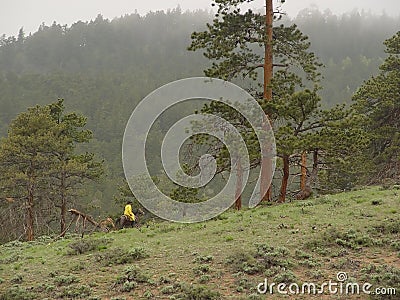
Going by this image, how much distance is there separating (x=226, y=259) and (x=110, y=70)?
15587 cm

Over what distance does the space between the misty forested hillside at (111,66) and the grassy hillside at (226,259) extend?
58.5 metres

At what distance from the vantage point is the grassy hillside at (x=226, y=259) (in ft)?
30.4

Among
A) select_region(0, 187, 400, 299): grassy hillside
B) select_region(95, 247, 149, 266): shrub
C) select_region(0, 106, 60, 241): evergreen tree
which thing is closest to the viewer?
select_region(0, 187, 400, 299): grassy hillside

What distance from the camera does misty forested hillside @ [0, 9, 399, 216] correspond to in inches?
4052

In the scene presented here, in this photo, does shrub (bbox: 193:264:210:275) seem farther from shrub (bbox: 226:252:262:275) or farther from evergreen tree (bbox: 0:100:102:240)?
evergreen tree (bbox: 0:100:102:240)

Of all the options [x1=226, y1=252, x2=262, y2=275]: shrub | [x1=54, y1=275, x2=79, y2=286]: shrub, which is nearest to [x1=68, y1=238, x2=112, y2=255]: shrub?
[x1=54, y1=275, x2=79, y2=286]: shrub

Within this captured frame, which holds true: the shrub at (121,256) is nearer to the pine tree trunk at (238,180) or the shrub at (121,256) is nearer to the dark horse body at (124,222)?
the dark horse body at (124,222)

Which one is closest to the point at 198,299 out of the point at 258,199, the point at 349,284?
the point at 349,284

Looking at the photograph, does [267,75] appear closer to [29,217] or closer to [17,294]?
[17,294]

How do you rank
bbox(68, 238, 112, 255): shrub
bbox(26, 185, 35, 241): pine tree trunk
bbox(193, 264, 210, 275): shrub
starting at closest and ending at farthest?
1. bbox(193, 264, 210, 275): shrub
2. bbox(68, 238, 112, 255): shrub
3. bbox(26, 185, 35, 241): pine tree trunk

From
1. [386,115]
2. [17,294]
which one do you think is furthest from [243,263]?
[386,115]

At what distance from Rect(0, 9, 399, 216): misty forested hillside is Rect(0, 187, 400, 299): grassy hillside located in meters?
58.5

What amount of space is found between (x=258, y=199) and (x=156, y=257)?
9.64 metres

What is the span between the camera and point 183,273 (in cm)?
1013
